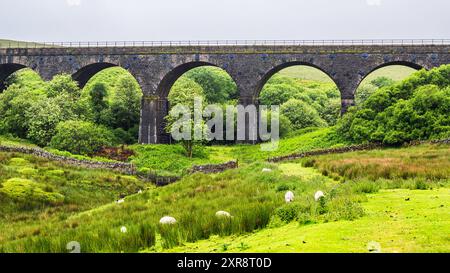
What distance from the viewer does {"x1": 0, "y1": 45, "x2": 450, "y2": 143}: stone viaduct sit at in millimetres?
53000

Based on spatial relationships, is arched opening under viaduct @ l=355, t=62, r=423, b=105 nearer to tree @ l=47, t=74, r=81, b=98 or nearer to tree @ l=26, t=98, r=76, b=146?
tree @ l=47, t=74, r=81, b=98

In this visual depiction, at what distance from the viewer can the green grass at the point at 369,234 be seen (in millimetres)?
11000

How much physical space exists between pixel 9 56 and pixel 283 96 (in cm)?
3684

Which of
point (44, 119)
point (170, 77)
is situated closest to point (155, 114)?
point (170, 77)

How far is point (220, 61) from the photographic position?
185 ft

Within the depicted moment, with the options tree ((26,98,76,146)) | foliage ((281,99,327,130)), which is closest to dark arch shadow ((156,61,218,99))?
tree ((26,98,76,146))

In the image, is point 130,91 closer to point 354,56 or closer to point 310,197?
point 354,56

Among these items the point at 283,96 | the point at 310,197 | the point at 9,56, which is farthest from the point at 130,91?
the point at 310,197

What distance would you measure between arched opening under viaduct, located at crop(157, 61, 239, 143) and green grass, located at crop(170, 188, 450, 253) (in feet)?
142

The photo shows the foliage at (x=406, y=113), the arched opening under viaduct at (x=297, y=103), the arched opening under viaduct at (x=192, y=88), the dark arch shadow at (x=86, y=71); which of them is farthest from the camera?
the arched opening under viaduct at (x=297, y=103)

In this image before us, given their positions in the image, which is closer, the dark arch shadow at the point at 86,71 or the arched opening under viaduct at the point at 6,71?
the dark arch shadow at the point at 86,71

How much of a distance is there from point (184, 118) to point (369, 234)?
43.5 meters

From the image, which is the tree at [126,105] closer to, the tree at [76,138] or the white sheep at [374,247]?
the tree at [76,138]

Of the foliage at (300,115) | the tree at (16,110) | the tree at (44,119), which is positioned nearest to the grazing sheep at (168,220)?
the tree at (44,119)
